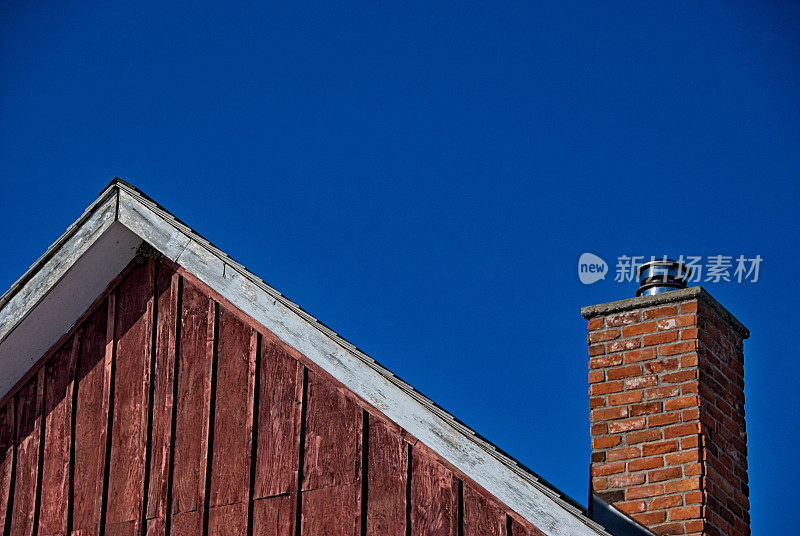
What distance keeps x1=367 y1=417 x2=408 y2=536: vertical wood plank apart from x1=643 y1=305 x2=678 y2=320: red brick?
94.9 inches

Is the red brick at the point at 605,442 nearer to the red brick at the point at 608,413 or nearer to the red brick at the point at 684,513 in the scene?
the red brick at the point at 608,413

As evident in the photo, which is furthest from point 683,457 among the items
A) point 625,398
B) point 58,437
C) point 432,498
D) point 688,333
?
point 58,437

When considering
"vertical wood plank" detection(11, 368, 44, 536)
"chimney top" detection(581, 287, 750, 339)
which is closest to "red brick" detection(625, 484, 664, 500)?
"chimney top" detection(581, 287, 750, 339)

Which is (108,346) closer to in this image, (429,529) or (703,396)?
(429,529)

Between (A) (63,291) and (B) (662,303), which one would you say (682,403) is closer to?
(B) (662,303)

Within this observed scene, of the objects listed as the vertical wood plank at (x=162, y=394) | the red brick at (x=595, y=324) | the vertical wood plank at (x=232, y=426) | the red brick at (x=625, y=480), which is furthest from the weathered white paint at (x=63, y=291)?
the red brick at (x=625, y=480)

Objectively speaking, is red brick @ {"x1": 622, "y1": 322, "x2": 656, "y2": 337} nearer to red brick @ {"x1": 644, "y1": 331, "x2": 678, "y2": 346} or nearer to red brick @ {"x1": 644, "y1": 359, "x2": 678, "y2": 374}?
red brick @ {"x1": 644, "y1": 331, "x2": 678, "y2": 346}

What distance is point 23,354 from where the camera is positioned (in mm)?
6812

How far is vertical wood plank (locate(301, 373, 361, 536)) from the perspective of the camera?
5.73 m

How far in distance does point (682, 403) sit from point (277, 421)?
2.58 metres

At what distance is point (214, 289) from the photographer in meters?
6.47

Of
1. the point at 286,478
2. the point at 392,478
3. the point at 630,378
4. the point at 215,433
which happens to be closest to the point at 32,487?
the point at 215,433

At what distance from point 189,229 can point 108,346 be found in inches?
32.7

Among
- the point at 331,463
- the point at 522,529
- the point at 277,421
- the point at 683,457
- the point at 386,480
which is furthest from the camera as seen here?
the point at 683,457
